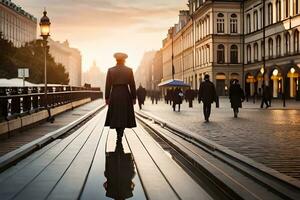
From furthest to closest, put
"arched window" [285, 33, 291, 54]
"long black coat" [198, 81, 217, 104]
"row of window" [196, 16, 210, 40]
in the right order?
"row of window" [196, 16, 210, 40]
"arched window" [285, 33, 291, 54]
"long black coat" [198, 81, 217, 104]

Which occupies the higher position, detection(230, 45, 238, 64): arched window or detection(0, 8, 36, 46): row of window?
detection(0, 8, 36, 46): row of window

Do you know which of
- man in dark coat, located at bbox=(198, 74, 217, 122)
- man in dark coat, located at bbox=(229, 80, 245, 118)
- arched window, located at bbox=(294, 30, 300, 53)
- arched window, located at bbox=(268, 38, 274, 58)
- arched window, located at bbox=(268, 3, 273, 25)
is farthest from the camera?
arched window, located at bbox=(268, 3, 273, 25)

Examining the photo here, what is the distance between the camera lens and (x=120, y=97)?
10.5 meters

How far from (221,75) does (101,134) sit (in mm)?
57471

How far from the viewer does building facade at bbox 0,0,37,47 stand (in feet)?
307

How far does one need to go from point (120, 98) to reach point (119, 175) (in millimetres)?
3630

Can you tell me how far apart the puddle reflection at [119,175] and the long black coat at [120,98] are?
2.69 feet

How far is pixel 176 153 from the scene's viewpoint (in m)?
9.74

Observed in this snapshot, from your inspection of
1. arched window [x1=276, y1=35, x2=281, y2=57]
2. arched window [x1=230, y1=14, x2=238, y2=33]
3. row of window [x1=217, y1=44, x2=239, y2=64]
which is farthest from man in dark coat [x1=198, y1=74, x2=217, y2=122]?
arched window [x1=230, y1=14, x2=238, y2=33]

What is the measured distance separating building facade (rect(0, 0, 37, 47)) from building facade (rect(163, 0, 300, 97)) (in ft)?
107

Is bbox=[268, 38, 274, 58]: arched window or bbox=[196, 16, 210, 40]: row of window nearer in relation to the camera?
bbox=[268, 38, 274, 58]: arched window

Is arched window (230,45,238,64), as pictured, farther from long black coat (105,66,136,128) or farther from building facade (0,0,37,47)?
long black coat (105,66,136,128)

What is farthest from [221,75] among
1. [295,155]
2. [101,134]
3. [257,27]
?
[295,155]

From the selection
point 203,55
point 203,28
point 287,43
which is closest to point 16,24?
point 203,28
